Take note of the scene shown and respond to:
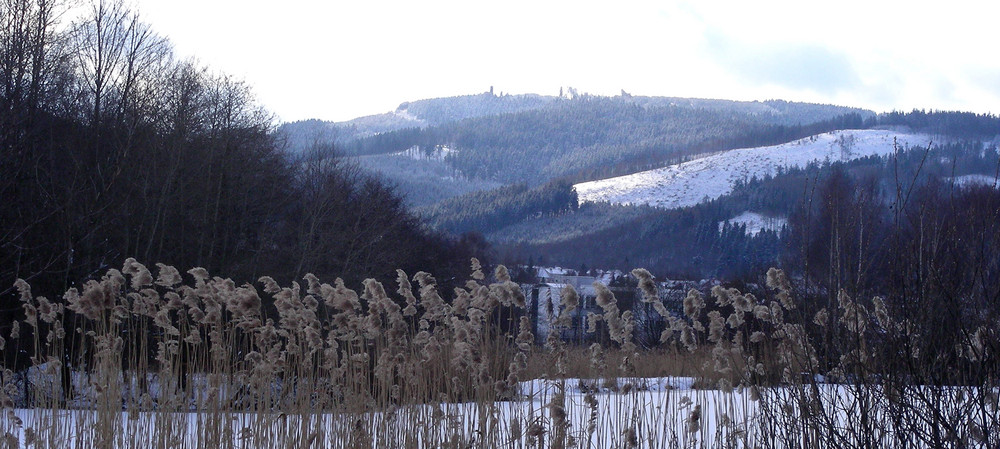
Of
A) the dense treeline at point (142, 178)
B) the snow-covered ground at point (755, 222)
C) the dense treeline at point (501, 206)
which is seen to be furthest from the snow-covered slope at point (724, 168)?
the dense treeline at point (142, 178)

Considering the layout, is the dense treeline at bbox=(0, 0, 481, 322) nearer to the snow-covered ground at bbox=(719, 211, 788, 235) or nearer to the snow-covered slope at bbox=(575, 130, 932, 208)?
the snow-covered ground at bbox=(719, 211, 788, 235)

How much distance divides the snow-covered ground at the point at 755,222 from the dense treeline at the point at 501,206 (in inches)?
999

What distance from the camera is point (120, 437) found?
5406mm

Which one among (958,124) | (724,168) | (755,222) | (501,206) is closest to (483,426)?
(755,222)

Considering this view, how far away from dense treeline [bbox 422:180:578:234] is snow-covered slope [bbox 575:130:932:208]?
22487 millimetres

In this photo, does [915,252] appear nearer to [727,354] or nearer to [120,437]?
[727,354]

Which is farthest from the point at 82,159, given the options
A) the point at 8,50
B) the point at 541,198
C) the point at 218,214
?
the point at 541,198

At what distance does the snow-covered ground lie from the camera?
337ft

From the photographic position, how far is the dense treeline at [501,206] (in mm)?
105188

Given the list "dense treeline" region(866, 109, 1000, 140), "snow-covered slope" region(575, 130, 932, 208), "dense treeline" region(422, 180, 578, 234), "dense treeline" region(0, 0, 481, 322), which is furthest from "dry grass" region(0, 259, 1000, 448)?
"dense treeline" region(866, 109, 1000, 140)

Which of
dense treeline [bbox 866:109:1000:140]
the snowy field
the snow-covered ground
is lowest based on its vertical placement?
the snow-covered ground

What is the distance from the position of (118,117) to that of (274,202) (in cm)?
681

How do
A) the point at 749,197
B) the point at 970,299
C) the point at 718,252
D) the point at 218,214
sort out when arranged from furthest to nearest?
1. the point at 749,197
2. the point at 718,252
3. the point at 218,214
4. the point at 970,299

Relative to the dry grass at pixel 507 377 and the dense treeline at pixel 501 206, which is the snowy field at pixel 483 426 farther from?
the dense treeline at pixel 501 206
